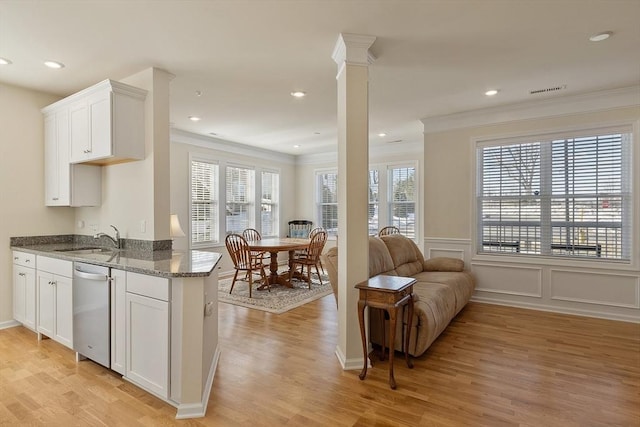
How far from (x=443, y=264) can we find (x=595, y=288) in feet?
5.70

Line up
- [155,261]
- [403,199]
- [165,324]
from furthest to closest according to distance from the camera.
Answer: [403,199], [155,261], [165,324]

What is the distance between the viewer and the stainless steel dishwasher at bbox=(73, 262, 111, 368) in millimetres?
2562

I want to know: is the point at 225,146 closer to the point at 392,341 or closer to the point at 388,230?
the point at 388,230

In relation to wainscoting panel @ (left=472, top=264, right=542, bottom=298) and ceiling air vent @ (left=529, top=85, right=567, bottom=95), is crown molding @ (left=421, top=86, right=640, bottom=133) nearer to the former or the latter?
ceiling air vent @ (left=529, top=85, right=567, bottom=95)

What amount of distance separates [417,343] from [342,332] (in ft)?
2.12

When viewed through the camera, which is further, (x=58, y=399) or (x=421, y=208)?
(x=421, y=208)

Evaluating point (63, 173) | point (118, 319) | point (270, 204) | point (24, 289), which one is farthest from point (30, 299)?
point (270, 204)

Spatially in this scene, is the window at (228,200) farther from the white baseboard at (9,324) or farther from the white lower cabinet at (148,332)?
the white lower cabinet at (148,332)

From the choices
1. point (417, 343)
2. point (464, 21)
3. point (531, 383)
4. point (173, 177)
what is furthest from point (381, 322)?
point (173, 177)

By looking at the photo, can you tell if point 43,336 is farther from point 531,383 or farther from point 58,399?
point 531,383

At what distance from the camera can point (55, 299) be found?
307 centimetres

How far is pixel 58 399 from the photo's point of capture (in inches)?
90.7

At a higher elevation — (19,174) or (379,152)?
(379,152)

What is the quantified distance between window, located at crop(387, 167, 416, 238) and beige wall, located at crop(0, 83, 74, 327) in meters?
5.57
